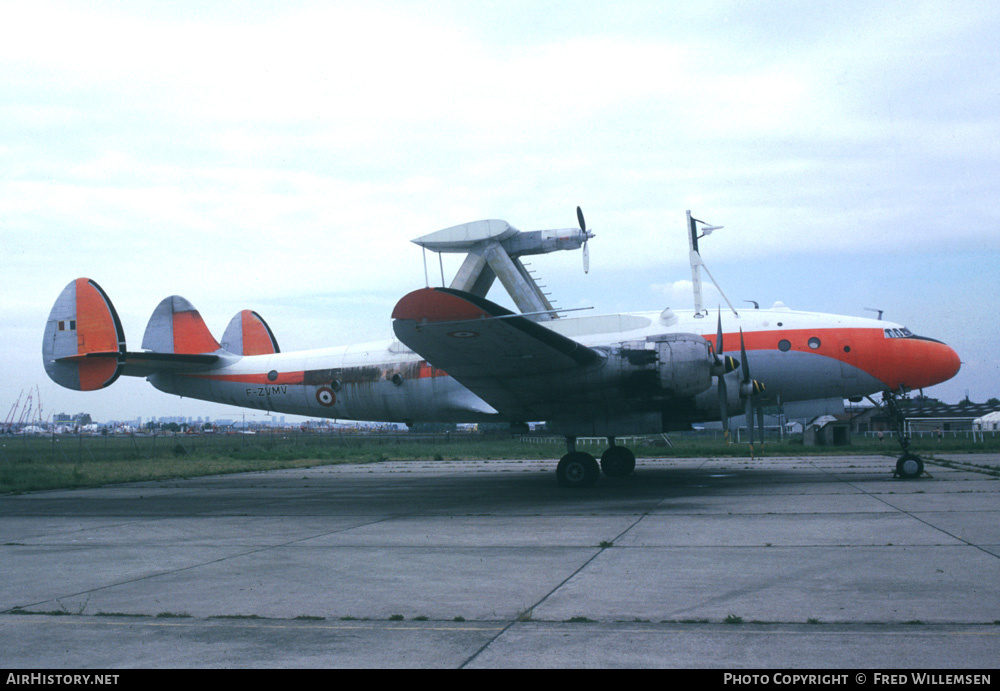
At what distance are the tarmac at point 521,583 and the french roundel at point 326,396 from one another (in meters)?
6.51

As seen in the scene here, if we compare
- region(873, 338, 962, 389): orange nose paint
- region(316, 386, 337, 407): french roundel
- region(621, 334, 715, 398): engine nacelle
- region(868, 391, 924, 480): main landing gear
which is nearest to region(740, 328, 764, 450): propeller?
region(621, 334, 715, 398): engine nacelle

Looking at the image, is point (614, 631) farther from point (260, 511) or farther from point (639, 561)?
point (260, 511)

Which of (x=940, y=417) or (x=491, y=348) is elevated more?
(x=491, y=348)

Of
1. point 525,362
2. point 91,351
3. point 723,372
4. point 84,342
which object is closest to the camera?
point 525,362

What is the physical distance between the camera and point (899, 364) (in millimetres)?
18891

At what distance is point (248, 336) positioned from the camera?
84.2 feet

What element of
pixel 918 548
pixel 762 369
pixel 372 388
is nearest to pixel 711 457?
pixel 762 369

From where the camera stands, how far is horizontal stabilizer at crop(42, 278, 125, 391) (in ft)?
75.3

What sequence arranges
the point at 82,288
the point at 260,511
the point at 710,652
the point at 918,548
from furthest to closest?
the point at 82,288, the point at 260,511, the point at 918,548, the point at 710,652

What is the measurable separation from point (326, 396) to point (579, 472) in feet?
26.3

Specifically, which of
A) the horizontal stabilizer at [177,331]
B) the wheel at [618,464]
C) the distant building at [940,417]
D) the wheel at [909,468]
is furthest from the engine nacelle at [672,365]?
the distant building at [940,417]

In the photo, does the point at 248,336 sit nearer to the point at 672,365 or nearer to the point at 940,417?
the point at 672,365

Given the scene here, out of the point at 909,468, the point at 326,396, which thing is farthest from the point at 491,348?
the point at 909,468
